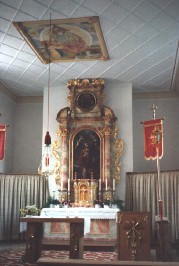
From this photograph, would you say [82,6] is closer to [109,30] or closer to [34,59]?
[109,30]

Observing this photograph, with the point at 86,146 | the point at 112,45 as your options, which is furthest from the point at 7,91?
the point at 112,45

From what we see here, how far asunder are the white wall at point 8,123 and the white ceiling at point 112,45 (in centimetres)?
58

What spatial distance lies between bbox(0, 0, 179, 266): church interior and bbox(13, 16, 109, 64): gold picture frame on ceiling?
4 cm

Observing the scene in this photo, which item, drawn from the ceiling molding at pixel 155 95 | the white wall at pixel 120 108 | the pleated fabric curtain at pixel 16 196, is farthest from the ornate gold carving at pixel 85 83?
the pleated fabric curtain at pixel 16 196

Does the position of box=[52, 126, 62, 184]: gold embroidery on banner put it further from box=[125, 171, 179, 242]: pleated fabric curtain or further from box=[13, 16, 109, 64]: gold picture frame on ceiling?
box=[13, 16, 109, 64]: gold picture frame on ceiling

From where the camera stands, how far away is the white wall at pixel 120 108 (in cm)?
1263

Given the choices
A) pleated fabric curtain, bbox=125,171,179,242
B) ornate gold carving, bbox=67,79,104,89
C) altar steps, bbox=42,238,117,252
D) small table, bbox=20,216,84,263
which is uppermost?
ornate gold carving, bbox=67,79,104,89

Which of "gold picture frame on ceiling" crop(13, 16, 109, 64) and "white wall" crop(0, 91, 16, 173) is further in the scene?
"white wall" crop(0, 91, 16, 173)

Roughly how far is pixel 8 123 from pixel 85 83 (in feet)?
11.7

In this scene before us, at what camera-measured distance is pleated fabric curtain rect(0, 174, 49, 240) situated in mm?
12539

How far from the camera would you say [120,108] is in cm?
1303

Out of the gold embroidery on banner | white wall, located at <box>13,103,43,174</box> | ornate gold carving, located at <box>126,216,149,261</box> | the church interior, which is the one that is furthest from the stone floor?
white wall, located at <box>13,103,43,174</box>

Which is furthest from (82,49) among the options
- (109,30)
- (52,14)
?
(52,14)

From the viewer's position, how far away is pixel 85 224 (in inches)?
334
